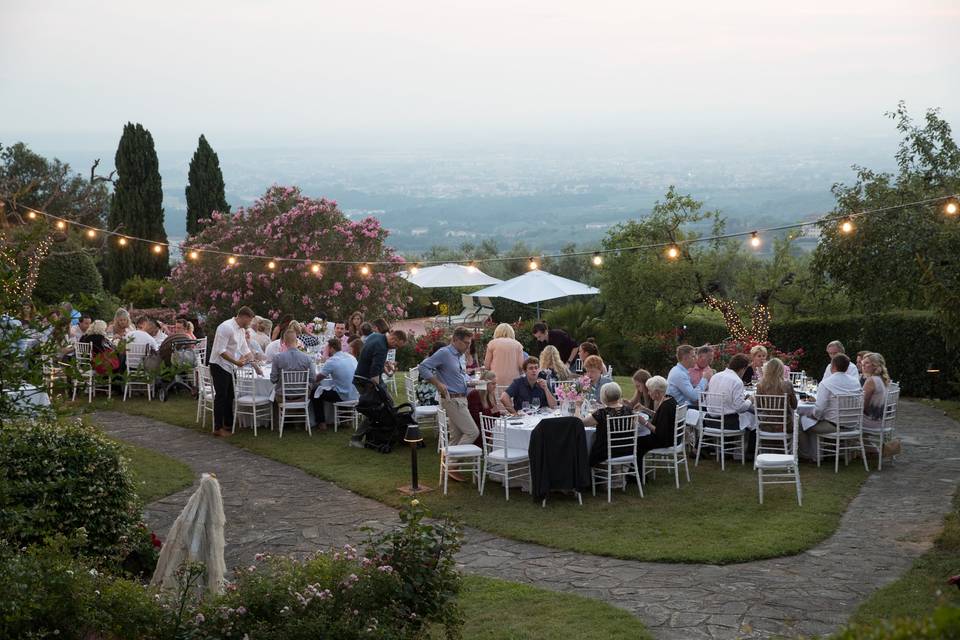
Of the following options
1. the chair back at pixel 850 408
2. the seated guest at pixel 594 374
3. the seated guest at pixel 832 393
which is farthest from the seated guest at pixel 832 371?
the seated guest at pixel 594 374

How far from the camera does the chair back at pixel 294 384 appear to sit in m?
13.0

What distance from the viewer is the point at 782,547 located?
8195 millimetres

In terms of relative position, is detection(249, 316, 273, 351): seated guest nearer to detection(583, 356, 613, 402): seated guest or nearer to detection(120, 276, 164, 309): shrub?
detection(583, 356, 613, 402): seated guest

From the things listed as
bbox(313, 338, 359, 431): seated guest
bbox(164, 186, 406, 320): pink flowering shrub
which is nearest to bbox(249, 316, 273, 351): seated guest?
bbox(313, 338, 359, 431): seated guest

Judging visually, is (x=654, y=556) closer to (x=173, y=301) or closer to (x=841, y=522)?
(x=841, y=522)

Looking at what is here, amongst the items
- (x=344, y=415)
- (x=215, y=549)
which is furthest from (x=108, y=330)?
(x=215, y=549)

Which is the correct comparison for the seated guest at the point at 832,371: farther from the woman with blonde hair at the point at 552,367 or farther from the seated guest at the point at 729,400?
the woman with blonde hair at the point at 552,367

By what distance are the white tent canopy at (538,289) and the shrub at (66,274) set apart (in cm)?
1145

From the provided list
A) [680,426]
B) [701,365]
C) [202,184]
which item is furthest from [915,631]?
[202,184]

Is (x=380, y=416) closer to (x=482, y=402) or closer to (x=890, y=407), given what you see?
(x=482, y=402)

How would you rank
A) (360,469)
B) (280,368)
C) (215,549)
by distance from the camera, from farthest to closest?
(280,368), (360,469), (215,549)

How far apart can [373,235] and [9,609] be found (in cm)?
1605

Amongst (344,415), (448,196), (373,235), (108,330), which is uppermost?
(448,196)

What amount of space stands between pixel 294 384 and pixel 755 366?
5.98m
